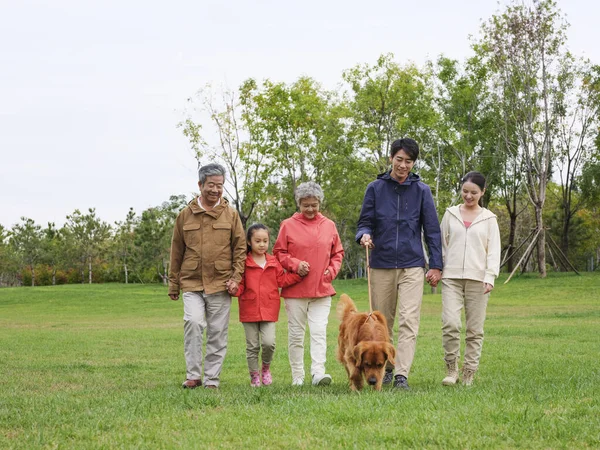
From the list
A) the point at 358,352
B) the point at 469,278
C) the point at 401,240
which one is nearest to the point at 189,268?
the point at 358,352

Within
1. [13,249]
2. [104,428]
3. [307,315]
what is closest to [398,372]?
[307,315]

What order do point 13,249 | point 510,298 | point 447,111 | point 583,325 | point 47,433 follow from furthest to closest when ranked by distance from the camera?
point 13,249, point 447,111, point 510,298, point 583,325, point 47,433

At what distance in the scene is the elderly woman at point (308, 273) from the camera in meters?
7.72

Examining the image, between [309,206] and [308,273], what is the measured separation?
77cm

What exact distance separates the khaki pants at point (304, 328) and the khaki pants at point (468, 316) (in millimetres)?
1358

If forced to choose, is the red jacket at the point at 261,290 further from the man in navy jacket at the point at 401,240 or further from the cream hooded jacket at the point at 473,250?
the cream hooded jacket at the point at 473,250

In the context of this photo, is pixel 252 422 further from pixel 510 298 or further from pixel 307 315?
pixel 510 298

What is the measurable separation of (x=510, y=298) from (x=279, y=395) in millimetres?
26179

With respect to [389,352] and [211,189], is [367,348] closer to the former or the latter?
[389,352]

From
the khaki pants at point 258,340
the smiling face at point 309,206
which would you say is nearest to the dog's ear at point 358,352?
the khaki pants at point 258,340

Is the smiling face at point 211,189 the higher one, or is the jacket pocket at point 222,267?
the smiling face at point 211,189

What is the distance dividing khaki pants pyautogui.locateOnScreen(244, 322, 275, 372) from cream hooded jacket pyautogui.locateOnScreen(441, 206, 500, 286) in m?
2.13

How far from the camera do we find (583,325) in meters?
17.3

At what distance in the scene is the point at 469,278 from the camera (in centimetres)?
741
